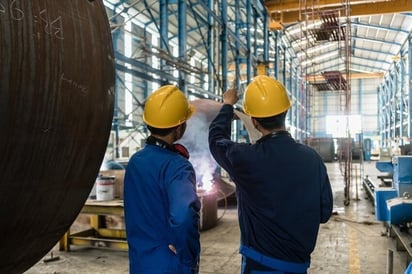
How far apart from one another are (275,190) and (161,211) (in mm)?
531

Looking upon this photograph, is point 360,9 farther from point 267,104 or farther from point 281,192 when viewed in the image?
point 281,192

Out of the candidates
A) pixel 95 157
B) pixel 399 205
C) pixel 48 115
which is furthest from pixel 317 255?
pixel 48 115

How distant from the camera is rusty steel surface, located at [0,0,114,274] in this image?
1.00 metres

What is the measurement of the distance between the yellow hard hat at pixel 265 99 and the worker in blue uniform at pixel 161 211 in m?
0.43

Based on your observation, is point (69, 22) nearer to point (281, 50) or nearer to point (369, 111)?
point (281, 50)

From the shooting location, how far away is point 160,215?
1.99 meters

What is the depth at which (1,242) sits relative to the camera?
3.68 ft

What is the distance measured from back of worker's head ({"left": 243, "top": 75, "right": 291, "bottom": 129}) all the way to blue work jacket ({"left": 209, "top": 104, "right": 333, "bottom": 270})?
0.34ft

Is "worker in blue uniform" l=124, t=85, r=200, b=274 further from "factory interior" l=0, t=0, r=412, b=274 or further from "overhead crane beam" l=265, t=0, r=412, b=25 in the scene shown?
"overhead crane beam" l=265, t=0, r=412, b=25

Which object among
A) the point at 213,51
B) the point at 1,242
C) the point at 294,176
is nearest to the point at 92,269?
the point at 294,176

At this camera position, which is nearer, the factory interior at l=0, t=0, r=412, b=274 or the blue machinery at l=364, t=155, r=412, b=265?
the factory interior at l=0, t=0, r=412, b=274

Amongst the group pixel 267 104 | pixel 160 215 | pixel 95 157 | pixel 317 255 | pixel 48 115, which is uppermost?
pixel 267 104

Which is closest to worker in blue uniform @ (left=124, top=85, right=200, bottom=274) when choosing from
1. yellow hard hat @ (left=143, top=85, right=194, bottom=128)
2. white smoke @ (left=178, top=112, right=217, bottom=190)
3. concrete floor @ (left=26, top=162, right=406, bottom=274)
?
yellow hard hat @ (left=143, top=85, right=194, bottom=128)

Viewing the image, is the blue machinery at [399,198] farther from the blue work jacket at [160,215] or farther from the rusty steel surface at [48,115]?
the rusty steel surface at [48,115]
